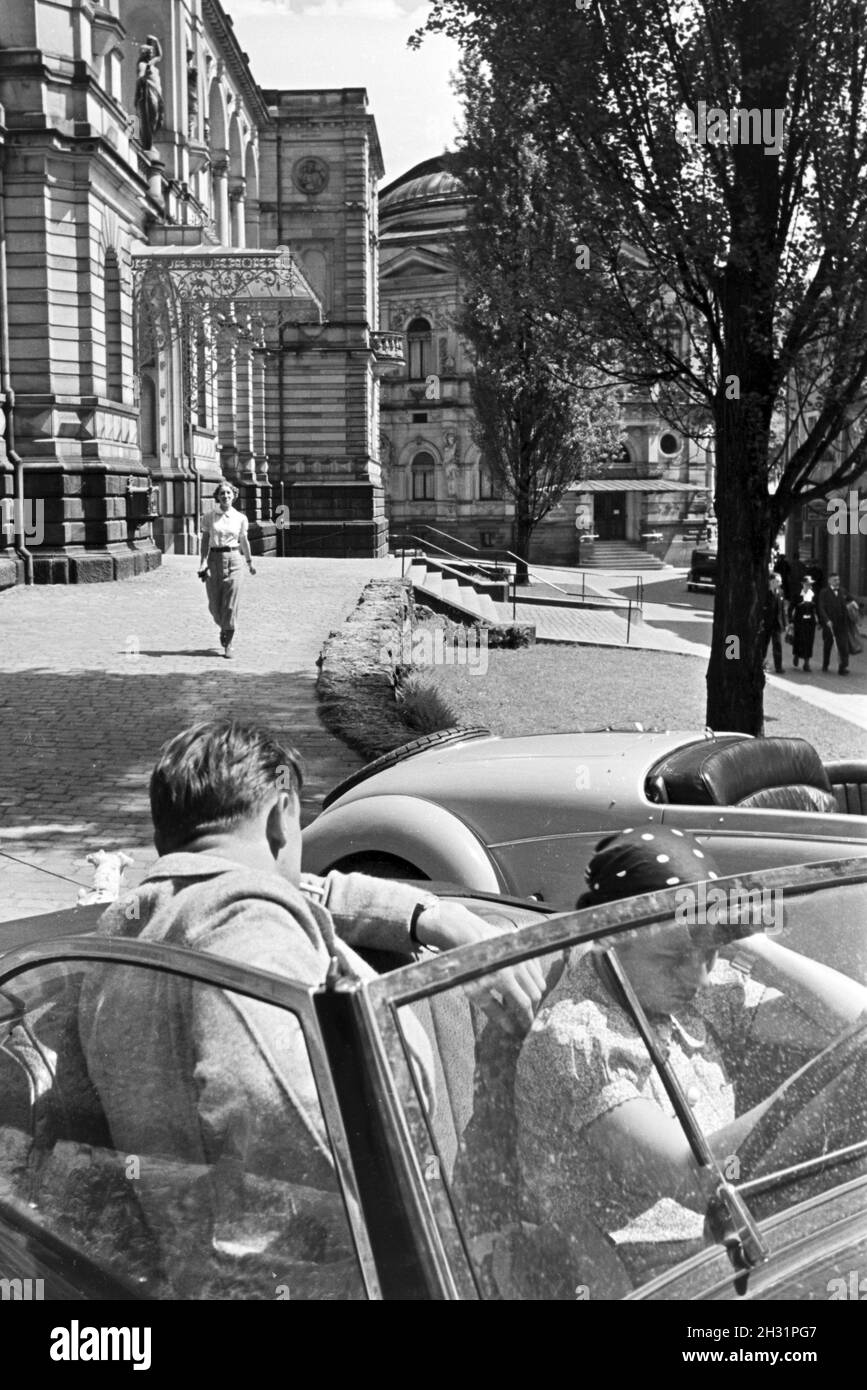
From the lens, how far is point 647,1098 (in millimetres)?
2213

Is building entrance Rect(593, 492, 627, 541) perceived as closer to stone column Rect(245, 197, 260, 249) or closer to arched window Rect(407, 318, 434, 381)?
arched window Rect(407, 318, 434, 381)

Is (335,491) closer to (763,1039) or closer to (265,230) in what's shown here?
(265,230)

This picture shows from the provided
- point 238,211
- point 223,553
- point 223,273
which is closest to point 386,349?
point 238,211

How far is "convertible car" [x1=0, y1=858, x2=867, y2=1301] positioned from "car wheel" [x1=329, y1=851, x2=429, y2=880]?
2980 millimetres

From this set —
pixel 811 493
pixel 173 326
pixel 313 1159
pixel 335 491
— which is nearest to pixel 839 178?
pixel 811 493

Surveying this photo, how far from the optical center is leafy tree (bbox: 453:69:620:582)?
457 inches

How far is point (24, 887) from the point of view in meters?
7.54

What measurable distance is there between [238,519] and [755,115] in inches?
279

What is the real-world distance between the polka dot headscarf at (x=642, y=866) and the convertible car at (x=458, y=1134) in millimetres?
885

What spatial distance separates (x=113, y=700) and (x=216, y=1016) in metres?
11.3

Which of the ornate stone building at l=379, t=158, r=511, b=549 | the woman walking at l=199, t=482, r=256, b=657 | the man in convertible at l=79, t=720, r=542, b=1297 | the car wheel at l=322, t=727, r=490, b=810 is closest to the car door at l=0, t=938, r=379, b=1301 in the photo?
the man in convertible at l=79, t=720, r=542, b=1297

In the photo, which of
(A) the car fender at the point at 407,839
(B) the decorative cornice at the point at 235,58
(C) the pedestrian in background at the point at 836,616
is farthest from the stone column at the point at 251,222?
(A) the car fender at the point at 407,839

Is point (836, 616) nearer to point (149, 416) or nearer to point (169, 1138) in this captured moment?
point (149, 416)
